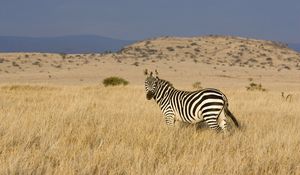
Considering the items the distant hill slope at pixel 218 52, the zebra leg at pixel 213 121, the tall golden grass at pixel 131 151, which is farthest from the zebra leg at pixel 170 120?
the distant hill slope at pixel 218 52

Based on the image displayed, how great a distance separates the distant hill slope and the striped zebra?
56842 millimetres

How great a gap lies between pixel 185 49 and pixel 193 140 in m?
77.0

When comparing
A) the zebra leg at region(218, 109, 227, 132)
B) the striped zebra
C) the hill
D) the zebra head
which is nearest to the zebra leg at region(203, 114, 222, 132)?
the striped zebra

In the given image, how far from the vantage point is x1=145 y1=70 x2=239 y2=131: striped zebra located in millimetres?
8906

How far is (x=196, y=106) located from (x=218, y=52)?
74.6 metres

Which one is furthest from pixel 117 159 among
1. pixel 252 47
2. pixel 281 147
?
pixel 252 47

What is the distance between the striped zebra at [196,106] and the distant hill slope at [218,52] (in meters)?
56.8

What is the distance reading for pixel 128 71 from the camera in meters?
54.1

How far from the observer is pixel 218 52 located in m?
82.8

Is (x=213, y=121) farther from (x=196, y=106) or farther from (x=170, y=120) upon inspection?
(x=170, y=120)

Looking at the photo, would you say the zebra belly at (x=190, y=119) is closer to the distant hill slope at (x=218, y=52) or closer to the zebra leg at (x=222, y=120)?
the zebra leg at (x=222, y=120)

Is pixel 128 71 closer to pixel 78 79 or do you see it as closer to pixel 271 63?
pixel 78 79

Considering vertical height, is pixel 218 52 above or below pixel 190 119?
below

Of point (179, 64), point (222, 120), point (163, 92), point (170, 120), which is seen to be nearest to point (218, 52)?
point (179, 64)
